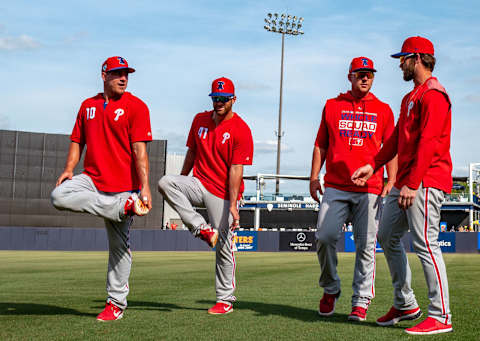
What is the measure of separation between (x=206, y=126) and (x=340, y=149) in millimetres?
1340

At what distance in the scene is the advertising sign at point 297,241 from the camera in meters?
32.5

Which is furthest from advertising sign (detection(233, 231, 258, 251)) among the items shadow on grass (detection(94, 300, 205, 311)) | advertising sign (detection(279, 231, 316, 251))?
shadow on grass (detection(94, 300, 205, 311))

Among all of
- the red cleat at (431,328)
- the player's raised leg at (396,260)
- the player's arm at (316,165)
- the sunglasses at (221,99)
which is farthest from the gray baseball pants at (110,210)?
the red cleat at (431,328)

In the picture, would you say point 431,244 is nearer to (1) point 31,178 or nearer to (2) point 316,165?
(2) point 316,165

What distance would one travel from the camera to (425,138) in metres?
4.41

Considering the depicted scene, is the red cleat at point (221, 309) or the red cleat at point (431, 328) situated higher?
the red cleat at point (431, 328)

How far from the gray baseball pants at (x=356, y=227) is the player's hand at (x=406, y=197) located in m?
1.00

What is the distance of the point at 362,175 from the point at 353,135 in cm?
63

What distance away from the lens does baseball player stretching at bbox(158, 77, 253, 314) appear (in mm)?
5754

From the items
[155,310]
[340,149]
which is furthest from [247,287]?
[340,149]

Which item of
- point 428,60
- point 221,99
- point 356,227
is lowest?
point 356,227

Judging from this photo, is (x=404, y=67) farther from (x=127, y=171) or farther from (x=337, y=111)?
(x=127, y=171)

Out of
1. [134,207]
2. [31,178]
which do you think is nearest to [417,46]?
[134,207]

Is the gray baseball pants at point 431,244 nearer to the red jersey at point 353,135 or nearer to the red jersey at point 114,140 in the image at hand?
the red jersey at point 353,135
